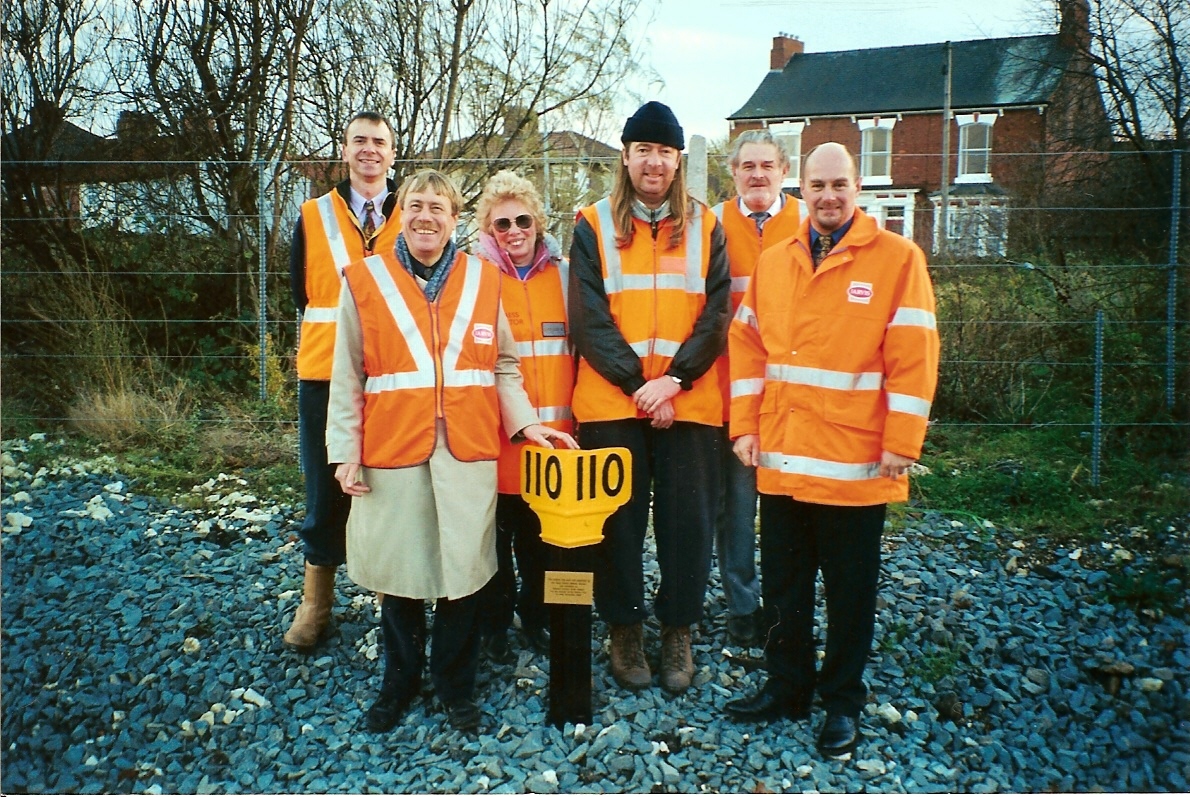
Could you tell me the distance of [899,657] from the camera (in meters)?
3.91

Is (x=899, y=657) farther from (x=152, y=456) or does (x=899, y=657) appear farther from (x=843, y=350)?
(x=152, y=456)

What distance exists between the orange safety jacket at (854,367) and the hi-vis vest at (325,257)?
1774 millimetres

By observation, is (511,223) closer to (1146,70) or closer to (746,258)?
(746,258)

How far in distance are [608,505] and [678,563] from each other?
1.76ft

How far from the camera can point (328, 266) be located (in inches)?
151

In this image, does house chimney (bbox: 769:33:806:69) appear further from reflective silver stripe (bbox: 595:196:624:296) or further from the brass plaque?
the brass plaque

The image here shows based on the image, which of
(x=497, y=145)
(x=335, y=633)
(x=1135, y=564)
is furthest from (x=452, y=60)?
(x=1135, y=564)

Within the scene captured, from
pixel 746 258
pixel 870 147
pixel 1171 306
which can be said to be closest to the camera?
pixel 746 258

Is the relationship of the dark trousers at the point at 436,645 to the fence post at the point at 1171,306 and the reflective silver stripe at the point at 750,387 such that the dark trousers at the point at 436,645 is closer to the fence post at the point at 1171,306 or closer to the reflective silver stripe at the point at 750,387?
the reflective silver stripe at the point at 750,387

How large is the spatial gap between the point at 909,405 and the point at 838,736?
122 centimetres

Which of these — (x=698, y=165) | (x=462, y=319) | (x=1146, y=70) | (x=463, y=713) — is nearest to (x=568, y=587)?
(x=463, y=713)

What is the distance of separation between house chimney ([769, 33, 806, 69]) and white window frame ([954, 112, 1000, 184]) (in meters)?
2.10

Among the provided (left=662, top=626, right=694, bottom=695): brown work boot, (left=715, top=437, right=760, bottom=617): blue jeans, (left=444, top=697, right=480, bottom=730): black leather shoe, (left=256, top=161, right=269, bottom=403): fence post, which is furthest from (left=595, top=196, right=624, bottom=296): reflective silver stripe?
(left=256, top=161, right=269, bottom=403): fence post

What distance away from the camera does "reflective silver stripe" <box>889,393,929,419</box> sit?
3000 mm
